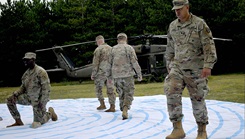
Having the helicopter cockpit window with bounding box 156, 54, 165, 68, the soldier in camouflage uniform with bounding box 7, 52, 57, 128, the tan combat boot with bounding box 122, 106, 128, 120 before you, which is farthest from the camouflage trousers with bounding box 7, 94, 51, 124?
the helicopter cockpit window with bounding box 156, 54, 165, 68

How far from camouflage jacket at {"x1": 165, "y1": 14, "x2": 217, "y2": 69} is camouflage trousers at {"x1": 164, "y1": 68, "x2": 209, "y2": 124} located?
104 mm

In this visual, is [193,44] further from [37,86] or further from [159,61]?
[159,61]

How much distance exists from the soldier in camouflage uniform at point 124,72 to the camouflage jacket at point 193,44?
242cm

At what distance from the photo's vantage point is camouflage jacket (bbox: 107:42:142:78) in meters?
6.60

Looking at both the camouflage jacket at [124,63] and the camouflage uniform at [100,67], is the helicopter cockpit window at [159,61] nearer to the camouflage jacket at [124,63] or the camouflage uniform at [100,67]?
the camouflage uniform at [100,67]

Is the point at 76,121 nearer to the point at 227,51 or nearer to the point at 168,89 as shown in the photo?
the point at 168,89

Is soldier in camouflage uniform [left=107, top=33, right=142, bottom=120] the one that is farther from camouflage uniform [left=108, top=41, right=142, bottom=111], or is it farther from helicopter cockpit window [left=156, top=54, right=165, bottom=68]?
helicopter cockpit window [left=156, top=54, right=165, bottom=68]

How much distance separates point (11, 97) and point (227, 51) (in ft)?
75.8

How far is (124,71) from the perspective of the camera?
21.6ft

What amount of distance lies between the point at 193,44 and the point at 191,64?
0.81 ft

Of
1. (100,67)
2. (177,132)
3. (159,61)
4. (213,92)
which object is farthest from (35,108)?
(159,61)

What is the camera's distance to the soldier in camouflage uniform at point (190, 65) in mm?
3990

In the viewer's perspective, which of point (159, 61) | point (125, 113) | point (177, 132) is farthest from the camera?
point (159, 61)

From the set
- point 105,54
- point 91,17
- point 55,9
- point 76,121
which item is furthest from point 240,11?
point 76,121
